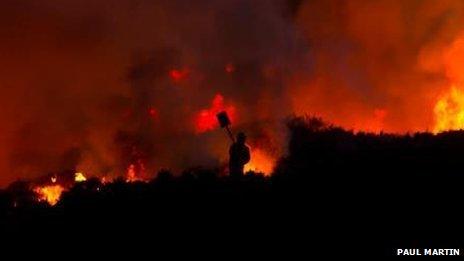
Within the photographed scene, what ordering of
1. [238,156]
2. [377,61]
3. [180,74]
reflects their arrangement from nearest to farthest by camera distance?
[238,156]
[180,74]
[377,61]

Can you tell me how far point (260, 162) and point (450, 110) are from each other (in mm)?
11189

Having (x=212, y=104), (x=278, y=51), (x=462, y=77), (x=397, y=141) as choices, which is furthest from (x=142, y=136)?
(x=462, y=77)

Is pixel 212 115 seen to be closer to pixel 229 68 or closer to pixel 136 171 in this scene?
pixel 229 68

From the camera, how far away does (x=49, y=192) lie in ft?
69.3

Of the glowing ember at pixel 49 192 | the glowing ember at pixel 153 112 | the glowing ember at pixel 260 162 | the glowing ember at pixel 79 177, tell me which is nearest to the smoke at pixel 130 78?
the glowing ember at pixel 153 112

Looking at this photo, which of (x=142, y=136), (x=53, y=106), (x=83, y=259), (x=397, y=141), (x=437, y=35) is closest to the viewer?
(x=83, y=259)

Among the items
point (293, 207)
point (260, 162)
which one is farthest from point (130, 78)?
point (293, 207)

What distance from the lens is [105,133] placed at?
26219mm

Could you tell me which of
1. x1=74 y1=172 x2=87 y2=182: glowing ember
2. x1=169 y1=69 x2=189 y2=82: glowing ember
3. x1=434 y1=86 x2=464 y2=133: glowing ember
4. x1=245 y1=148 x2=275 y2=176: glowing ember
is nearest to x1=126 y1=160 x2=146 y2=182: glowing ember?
x1=74 y1=172 x2=87 y2=182: glowing ember

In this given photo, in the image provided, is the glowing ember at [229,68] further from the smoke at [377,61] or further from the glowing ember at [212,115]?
the smoke at [377,61]

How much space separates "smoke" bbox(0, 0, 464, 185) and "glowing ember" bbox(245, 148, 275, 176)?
8.99 feet

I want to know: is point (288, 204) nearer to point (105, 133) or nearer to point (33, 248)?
point (33, 248)

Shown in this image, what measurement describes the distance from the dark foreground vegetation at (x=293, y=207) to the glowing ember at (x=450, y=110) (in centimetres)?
735

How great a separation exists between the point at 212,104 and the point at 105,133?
15.3 feet
